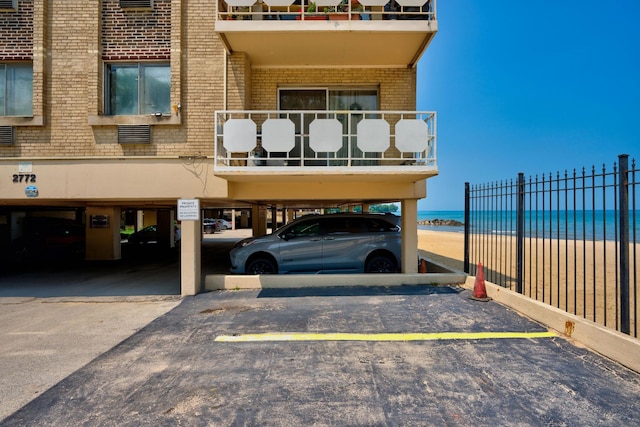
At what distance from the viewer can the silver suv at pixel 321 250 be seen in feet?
29.7

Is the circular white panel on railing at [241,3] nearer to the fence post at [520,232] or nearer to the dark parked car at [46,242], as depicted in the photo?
the fence post at [520,232]

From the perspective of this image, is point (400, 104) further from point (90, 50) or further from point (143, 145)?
point (90, 50)

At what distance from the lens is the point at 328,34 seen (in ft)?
24.8

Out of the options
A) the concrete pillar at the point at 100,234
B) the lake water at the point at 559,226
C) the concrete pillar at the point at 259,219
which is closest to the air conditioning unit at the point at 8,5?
the concrete pillar at the point at 100,234

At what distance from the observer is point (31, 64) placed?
326 inches

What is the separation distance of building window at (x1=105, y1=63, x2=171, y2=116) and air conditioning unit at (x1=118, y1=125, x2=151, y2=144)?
20.4 inches

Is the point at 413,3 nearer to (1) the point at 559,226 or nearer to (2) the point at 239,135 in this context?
(2) the point at 239,135

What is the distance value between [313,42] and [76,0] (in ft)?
19.1

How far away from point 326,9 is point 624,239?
7546mm

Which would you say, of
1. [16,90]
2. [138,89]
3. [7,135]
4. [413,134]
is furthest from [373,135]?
[16,90]

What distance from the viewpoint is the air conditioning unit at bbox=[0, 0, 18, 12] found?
8.18 metres

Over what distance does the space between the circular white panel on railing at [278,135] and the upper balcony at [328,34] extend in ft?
7.14

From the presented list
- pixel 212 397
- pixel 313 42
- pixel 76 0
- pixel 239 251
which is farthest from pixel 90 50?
pixel 212 397

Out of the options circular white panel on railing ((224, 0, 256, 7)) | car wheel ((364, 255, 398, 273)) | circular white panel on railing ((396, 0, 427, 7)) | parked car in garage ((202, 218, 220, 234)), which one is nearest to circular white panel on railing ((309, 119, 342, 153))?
circular white panel on railing ((224, 0, 256, 7))
